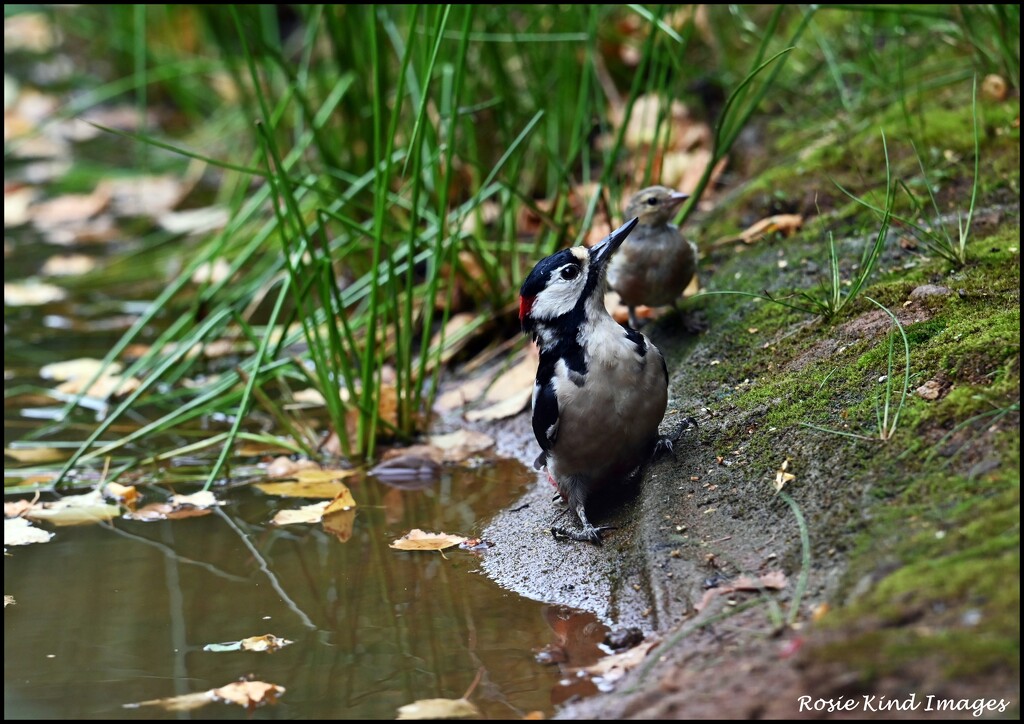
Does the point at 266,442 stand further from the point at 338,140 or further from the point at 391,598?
the point at 338,140

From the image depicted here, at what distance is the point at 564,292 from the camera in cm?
327

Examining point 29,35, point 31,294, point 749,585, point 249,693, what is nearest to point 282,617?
point 249,693

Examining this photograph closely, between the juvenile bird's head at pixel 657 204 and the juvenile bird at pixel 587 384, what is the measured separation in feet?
1.90

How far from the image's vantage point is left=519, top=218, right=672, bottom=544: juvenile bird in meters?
3.09

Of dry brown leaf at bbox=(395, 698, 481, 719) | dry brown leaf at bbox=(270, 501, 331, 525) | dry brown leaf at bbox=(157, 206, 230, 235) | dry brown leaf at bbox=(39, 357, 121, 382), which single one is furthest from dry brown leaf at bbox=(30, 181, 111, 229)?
dry brown leaf at bbox=(395, 698, 481, 719)

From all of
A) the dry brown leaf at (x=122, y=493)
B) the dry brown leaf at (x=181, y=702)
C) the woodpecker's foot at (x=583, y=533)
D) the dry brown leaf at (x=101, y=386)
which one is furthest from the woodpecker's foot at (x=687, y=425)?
the dry brown leaf at (x=101, y=386)

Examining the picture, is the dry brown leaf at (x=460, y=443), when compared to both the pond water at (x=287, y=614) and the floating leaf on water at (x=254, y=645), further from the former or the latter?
the floating leaf on water at (x=254, y=645)

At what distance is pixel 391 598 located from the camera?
3055 mm

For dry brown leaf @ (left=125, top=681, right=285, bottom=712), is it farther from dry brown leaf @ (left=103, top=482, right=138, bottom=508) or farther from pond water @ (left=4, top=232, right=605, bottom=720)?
dry brown leaf @ (left=103, top=482, right=138, bottom=508)

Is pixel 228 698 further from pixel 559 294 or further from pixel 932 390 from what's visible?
pixel 932 390

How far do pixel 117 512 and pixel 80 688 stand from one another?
1300 millimetres

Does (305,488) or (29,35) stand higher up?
(29,35)

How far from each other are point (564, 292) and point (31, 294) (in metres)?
4.29

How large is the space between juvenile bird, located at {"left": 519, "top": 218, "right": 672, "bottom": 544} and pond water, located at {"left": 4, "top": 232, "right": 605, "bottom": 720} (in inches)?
16.5
